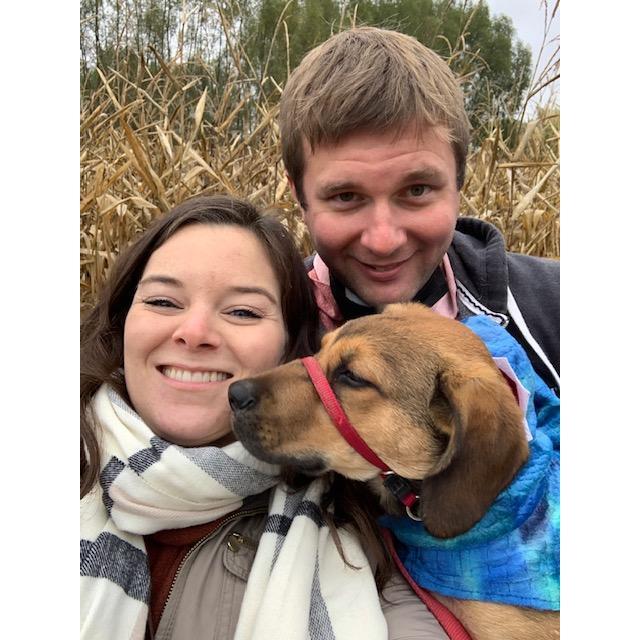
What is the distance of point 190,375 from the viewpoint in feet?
7.07

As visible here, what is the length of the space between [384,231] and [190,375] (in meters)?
0.98

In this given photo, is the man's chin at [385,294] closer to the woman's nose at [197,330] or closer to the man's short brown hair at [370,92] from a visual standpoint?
the man's short brown hair at [370,92]

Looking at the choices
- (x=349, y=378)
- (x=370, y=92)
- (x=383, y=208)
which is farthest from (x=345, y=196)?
(x=349, y=378)

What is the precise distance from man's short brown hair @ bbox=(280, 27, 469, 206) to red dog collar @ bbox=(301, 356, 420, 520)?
3.31ft

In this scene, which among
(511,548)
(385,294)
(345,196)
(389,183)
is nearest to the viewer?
(511,548)

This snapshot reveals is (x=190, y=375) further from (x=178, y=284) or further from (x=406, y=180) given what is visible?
(x=406, y=180)

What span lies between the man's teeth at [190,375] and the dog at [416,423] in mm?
150

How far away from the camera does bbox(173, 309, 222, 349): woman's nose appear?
82.0 inches

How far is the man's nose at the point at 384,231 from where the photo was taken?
261cm

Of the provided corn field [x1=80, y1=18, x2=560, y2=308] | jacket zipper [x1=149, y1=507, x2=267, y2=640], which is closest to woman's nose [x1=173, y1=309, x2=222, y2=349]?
corn field [x1=80, y1=18, x2=560, y2=308]

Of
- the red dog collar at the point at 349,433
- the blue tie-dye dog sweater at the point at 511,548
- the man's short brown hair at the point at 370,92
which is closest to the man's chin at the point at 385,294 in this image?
the man's short brown hair at the point at 370,92
